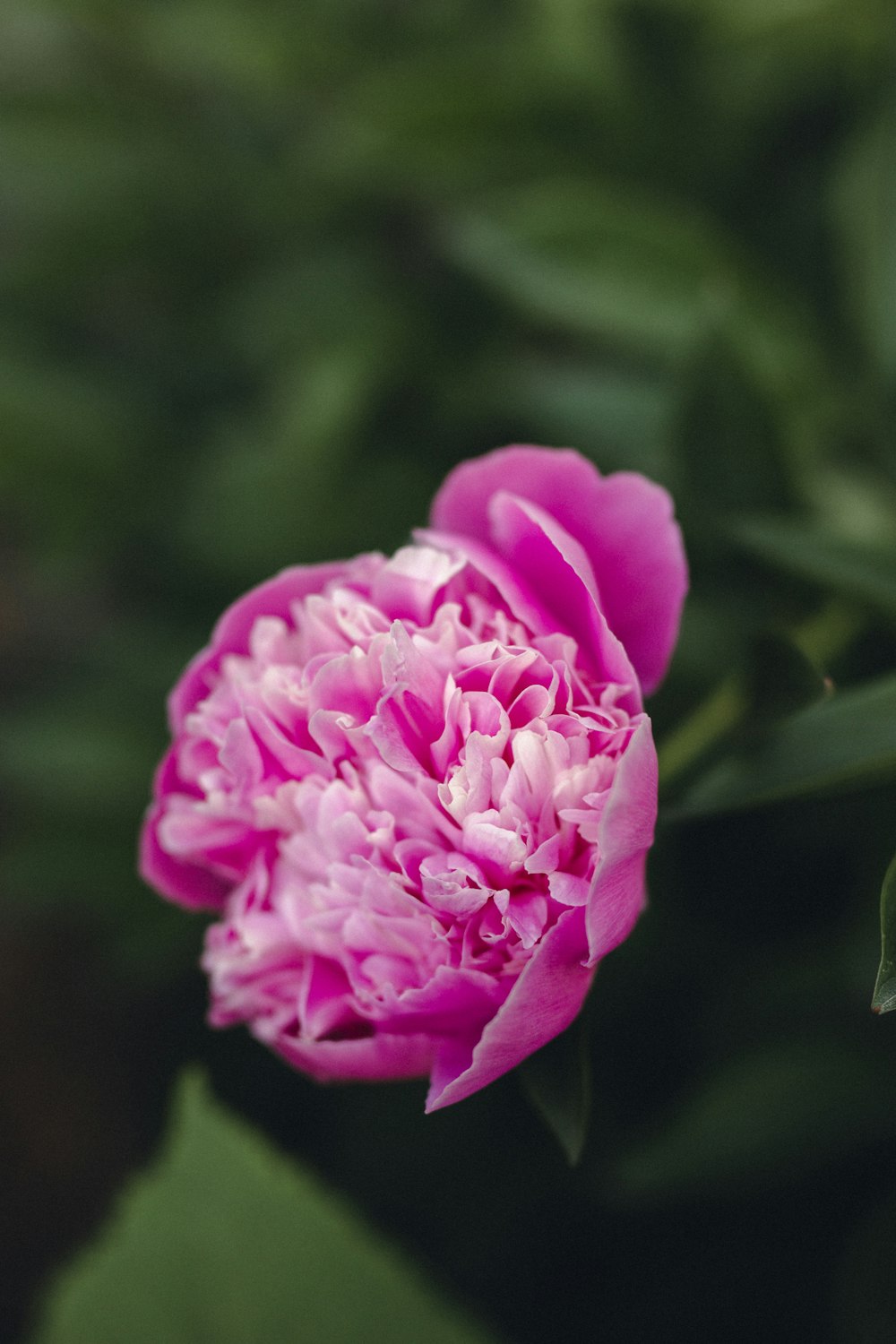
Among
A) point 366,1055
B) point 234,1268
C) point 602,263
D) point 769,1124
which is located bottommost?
point 769,1124

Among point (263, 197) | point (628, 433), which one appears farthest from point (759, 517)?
point (263, 197)

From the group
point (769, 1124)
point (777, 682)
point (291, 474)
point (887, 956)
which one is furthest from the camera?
point (291, 474)

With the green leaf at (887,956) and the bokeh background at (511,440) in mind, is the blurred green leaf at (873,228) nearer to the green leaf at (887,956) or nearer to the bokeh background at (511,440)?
the bokeh background at (511,440)

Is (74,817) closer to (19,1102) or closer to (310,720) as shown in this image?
(19,1102)

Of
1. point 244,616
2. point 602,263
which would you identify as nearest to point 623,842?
point 244,616


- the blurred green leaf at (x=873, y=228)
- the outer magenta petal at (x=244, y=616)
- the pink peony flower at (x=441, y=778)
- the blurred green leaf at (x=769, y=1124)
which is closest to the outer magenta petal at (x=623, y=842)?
the pink peony flower at (x=441, y=778)

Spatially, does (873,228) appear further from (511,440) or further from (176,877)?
A: (176,877)
